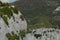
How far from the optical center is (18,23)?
995 inches

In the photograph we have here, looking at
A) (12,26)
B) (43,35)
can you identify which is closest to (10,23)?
(12,26)

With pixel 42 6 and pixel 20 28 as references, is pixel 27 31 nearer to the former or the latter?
pixel 20 28

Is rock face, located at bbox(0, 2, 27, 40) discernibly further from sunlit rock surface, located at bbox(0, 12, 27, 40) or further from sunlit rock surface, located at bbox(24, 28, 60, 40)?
sunlit rock surface, located at bbox(24, 28, 60, 40)

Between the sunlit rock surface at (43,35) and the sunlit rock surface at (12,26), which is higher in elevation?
the sunlit rock surface at (12,26)

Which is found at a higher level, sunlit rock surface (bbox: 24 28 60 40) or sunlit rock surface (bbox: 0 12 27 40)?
sunlit rock surface (bbox: 0 12 27 40)

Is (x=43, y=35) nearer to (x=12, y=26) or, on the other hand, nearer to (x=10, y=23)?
(x=12, y=26)

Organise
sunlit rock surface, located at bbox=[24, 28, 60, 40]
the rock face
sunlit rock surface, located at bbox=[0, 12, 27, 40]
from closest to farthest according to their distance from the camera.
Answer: sunlit rock surface, located at bbox=[0, 12, 27, 40], the rock face, sunlit rock surface, located at bbox=[24, 28, 60, 40]

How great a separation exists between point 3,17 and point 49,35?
5766 mm

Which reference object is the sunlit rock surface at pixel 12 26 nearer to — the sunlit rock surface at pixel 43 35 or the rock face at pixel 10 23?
the rock face at pixel 10 23

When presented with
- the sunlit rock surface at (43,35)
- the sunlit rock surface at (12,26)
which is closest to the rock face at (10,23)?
the sunlit rock surface at (12,26)

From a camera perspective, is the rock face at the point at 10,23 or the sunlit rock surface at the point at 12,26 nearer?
the sunlit rock surface at the point at 12,26

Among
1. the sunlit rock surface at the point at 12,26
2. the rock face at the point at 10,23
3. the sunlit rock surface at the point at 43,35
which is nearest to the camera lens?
the sunlit rock surface at the point at 12,26

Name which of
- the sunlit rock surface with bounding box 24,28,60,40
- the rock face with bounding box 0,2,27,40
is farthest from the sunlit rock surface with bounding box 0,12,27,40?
the sunlit rock surface with bounding box 24,28,60,40

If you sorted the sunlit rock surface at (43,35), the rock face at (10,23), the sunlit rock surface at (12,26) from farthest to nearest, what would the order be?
the sunlit rock surface at (43,35) → the rock face at (10,23) → the sunlit rock surface at (12,26)
